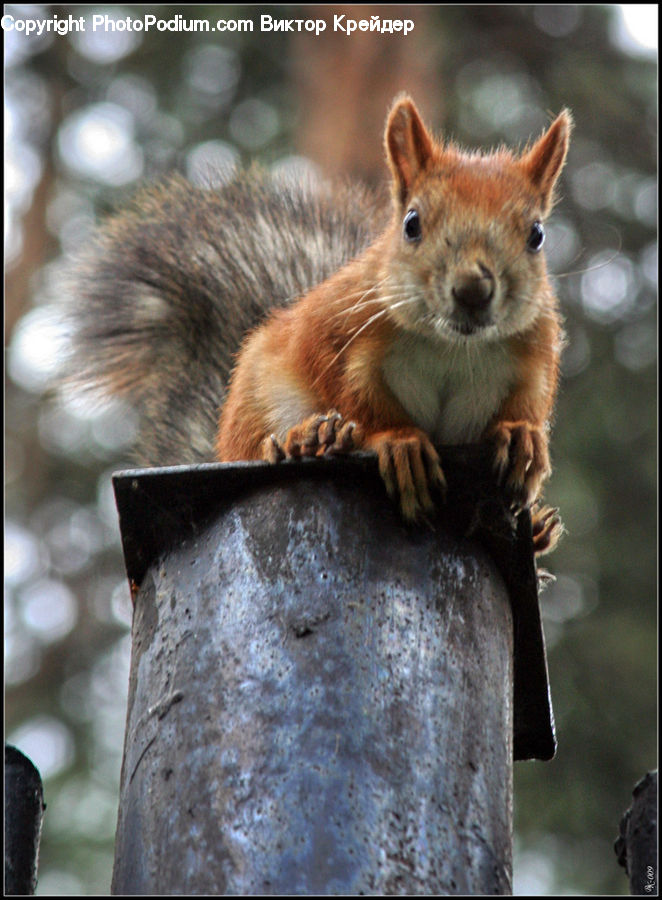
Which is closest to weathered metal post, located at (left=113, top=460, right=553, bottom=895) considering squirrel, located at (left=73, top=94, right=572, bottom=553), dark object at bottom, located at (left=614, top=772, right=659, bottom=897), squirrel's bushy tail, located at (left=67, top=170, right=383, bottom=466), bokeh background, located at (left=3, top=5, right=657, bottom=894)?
squirrel, located at (left=73, top=94, right=572, bottom=553)

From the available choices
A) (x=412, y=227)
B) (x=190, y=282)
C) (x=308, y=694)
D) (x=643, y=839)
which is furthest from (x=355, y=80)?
(x=308, y=694)

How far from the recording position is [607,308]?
5156mm

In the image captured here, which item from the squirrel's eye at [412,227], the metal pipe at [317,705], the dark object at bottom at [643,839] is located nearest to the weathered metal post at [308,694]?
the metal pipe at [317,705]

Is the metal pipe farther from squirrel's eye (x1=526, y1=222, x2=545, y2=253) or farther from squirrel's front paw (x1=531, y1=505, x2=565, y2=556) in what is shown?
squirrel's eye (x1=526, y1=222, x2=545, y2=253)

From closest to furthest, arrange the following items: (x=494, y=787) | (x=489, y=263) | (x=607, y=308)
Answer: (x=494, y=787) < (x=489, y=263) < (x=607, y=308)

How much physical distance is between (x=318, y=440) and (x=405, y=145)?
0.62 meters

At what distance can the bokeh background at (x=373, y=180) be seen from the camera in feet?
16.1

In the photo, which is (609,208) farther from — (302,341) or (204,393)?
(302,341)

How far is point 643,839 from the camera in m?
1.69

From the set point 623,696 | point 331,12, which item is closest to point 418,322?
point 623,696

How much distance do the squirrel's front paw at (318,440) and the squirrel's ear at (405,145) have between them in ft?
1.64

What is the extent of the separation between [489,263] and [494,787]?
73 cm

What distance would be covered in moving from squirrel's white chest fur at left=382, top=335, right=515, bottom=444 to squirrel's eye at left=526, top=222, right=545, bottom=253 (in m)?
0.15

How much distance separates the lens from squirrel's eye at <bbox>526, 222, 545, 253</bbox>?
1.90 metres
